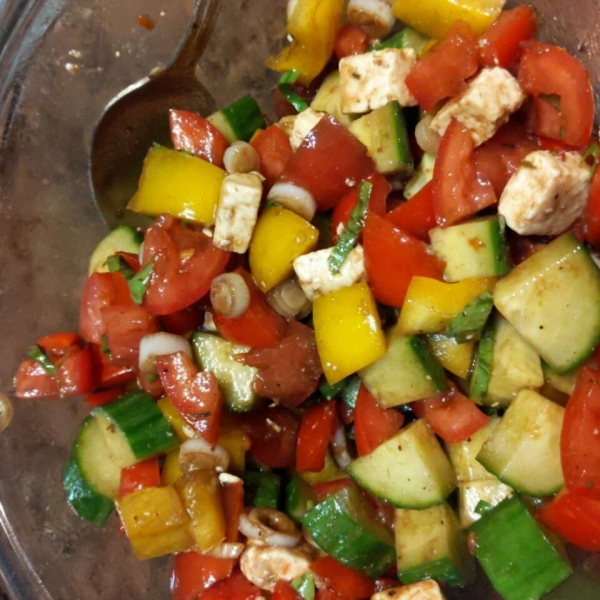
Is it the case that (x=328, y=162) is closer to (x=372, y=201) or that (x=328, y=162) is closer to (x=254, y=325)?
(x=372, y=201)

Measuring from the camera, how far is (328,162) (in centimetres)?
185

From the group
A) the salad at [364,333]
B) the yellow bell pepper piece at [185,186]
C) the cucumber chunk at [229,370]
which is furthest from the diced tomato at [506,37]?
the cucumber chunk at [229,370]

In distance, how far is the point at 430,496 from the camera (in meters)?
1.71

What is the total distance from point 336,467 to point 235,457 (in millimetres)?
332

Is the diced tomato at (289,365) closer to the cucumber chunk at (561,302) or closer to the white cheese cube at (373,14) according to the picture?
the cucumber chunk at (561,302)

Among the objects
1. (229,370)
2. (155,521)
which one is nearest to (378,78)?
(229,370)

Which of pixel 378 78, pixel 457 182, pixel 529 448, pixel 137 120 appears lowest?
pixel 529 448

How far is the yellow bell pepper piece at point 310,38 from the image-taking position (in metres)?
1.99

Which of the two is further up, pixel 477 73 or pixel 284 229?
pixel 477 73


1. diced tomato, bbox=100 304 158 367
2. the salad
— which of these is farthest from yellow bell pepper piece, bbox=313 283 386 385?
diced tomato, bbox=100 304 158 367

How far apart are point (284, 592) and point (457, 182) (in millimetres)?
1286

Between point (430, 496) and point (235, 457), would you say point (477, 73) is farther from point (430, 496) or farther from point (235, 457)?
point (235, 457)

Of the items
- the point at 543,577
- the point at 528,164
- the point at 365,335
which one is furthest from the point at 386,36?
the point at 543,577

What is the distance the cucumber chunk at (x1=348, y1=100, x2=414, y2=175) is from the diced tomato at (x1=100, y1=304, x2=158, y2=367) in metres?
0.86
